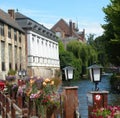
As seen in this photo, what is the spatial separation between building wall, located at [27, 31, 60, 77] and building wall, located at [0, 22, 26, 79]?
198 cm

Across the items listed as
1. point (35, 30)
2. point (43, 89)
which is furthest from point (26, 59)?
point (43, 89)

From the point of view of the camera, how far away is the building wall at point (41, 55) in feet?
247

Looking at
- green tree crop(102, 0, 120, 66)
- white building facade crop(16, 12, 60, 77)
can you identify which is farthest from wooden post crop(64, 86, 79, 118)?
white building facade crop(16, 12, 60, 77)

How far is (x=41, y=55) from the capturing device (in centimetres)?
8388

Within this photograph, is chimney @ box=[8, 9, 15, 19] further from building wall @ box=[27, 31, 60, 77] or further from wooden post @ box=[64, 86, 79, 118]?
wooden post @ box=[64, 86, 79, 118]

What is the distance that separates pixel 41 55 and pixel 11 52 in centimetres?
1872

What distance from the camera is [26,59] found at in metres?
74.3

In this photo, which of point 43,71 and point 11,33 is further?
point 43,71

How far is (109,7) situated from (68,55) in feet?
187

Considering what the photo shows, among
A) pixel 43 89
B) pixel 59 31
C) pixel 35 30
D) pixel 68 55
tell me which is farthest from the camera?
pixel 59 31

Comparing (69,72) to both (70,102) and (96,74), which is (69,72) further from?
(96,74)

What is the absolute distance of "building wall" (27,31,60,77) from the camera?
247ft

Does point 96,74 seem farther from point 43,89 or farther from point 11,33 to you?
point 11,33

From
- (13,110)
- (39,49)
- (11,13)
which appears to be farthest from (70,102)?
(39,49)
